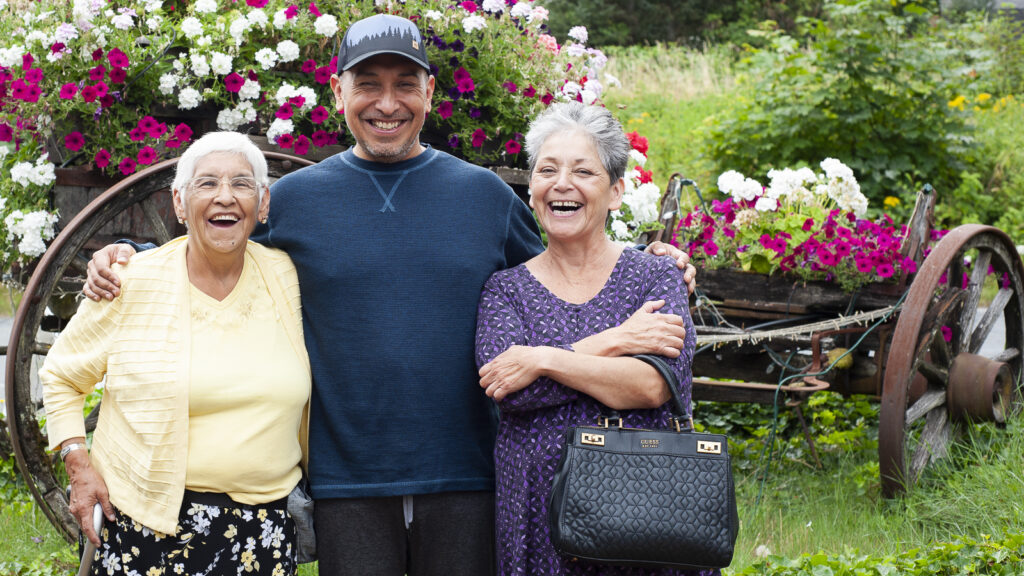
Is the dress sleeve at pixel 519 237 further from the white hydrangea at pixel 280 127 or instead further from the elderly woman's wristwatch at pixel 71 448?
the white hydrangea at pixel 280 127

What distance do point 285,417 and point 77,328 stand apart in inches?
20.4

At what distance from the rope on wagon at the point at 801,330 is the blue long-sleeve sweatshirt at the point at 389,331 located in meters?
2.11

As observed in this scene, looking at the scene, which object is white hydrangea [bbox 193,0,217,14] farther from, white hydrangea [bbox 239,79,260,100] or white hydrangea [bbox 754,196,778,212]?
white hydrangea [bbox 754,196,778,212]

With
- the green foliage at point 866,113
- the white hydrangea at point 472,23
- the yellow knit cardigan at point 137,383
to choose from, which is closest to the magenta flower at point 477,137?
the white hydrangea at point 472,23

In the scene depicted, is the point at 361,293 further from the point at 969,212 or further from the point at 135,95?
the point at 969,212

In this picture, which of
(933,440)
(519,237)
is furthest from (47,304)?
(933,440)

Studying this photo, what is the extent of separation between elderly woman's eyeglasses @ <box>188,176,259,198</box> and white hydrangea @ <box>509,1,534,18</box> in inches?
81.9

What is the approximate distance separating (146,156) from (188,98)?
0.26 metres

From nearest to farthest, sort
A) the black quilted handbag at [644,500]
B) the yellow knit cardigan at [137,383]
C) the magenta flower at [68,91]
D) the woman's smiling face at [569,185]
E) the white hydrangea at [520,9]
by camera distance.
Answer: the black quilted handbag at [644,500]
the yellow knit cardigan at [137,383]
the woman's smiling face at [569,185]
the magenta flower at [68,91]
the white hydrangea at [520,9]

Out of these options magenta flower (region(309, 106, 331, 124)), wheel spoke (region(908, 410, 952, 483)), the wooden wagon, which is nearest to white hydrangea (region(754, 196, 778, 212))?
the wooden wagon

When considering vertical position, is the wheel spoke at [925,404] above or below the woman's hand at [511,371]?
below

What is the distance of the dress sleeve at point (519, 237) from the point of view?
2.55 m

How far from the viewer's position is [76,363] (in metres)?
2.24

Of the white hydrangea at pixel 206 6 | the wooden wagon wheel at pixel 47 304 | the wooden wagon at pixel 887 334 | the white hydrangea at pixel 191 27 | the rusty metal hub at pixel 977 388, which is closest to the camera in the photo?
the wooden wagon wheel at pixel 47 304
